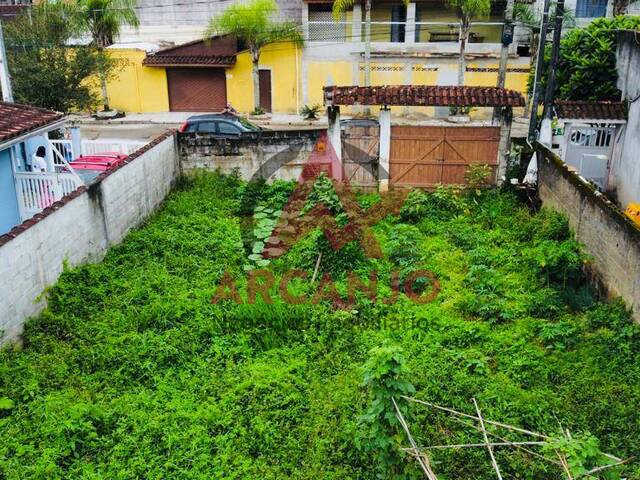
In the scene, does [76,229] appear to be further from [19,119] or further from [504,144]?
[504,144]

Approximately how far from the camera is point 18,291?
28.0ft

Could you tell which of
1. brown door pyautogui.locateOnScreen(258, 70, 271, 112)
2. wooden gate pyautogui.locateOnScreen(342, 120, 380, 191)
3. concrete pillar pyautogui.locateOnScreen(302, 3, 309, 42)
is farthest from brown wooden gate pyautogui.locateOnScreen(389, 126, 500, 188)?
brown door pyautogui.locateOnScreen(258, 70, 271, 112)

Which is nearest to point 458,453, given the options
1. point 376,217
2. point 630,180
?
point 376,217

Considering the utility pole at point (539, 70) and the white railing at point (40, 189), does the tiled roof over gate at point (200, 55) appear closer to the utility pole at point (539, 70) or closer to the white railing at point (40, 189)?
the utility pole at point (539, 70)

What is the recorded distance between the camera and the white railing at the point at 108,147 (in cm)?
1594

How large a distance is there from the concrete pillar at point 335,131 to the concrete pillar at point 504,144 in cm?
389

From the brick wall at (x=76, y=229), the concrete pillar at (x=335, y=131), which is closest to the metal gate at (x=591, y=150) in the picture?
the concrete pillar at (x=335, y=131)

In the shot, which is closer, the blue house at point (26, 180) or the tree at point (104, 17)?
the blue house at point (26, 180)

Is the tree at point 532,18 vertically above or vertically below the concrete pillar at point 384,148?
above

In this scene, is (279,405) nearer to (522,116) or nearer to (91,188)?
(91,188)

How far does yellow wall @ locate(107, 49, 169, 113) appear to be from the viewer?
2692 centimetres

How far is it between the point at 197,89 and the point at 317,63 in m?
5.61

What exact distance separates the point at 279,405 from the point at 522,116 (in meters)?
21.6

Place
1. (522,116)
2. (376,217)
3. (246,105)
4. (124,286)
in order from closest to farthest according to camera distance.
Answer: (124,286) → (376,217) → (522,116) → (246,105)
